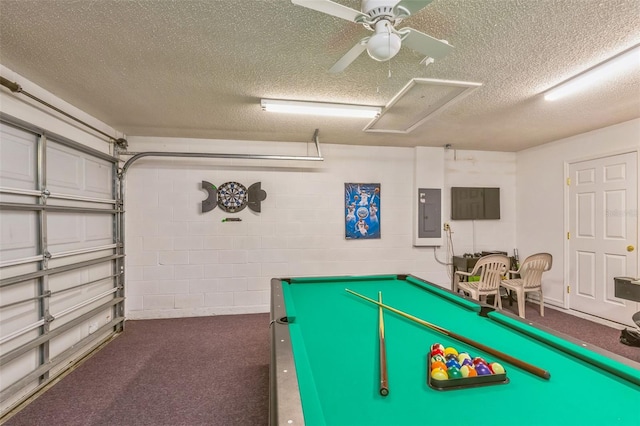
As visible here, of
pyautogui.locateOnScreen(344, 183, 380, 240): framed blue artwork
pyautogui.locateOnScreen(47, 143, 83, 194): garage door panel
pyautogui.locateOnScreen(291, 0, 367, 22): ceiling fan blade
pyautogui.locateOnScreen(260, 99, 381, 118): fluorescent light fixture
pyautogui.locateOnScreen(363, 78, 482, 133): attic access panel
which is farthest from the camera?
pyautogui.locateOnScreen(344, 183, 380, 240): framed blue artwork

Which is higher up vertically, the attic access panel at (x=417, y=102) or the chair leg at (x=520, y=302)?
the attic access panel at (x=417, y=102)

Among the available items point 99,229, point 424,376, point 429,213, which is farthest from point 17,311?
point 429,213

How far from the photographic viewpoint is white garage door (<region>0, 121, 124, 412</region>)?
6.95 feet

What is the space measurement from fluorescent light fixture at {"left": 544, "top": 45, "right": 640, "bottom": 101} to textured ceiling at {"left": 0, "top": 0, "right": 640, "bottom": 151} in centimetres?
6

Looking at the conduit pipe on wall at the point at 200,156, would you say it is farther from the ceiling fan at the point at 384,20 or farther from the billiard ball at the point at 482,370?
the billiard ball at the point at 482,370

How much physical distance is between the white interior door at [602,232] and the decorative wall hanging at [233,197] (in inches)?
168

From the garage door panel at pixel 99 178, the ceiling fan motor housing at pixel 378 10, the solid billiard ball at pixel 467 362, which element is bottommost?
the solid billiard ball at pixel 467 362

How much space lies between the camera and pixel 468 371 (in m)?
1.10

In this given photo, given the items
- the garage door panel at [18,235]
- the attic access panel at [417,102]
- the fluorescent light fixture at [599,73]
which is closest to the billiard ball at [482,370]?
the attic access panel at [417,102]

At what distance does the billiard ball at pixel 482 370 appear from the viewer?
1.11 m

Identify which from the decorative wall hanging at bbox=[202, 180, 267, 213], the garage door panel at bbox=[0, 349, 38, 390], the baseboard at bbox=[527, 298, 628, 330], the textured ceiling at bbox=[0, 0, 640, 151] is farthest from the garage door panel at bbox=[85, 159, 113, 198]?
the baseboard at bbox=[527, 298, 628, 330]

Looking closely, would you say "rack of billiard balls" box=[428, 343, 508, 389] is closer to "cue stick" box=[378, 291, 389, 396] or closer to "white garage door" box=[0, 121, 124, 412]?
"cue stick" box=[378, 291, 389, 396]

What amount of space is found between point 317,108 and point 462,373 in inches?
97.2

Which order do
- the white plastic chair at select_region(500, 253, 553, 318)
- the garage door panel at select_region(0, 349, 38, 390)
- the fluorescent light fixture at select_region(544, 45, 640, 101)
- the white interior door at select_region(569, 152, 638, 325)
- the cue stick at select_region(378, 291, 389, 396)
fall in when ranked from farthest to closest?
1. the white plastic chair at select_region(500, 253, 553, 318)
2. the white interior door at select_region(569, 152, 638, 325)
3. the garage door panel at select_region(0, 349, 38, 390)
4. the fluorescent light fixture at select_region(544, 45, 640, 101)
5. the cue stick at select_region(378, 291, 389, 396)
